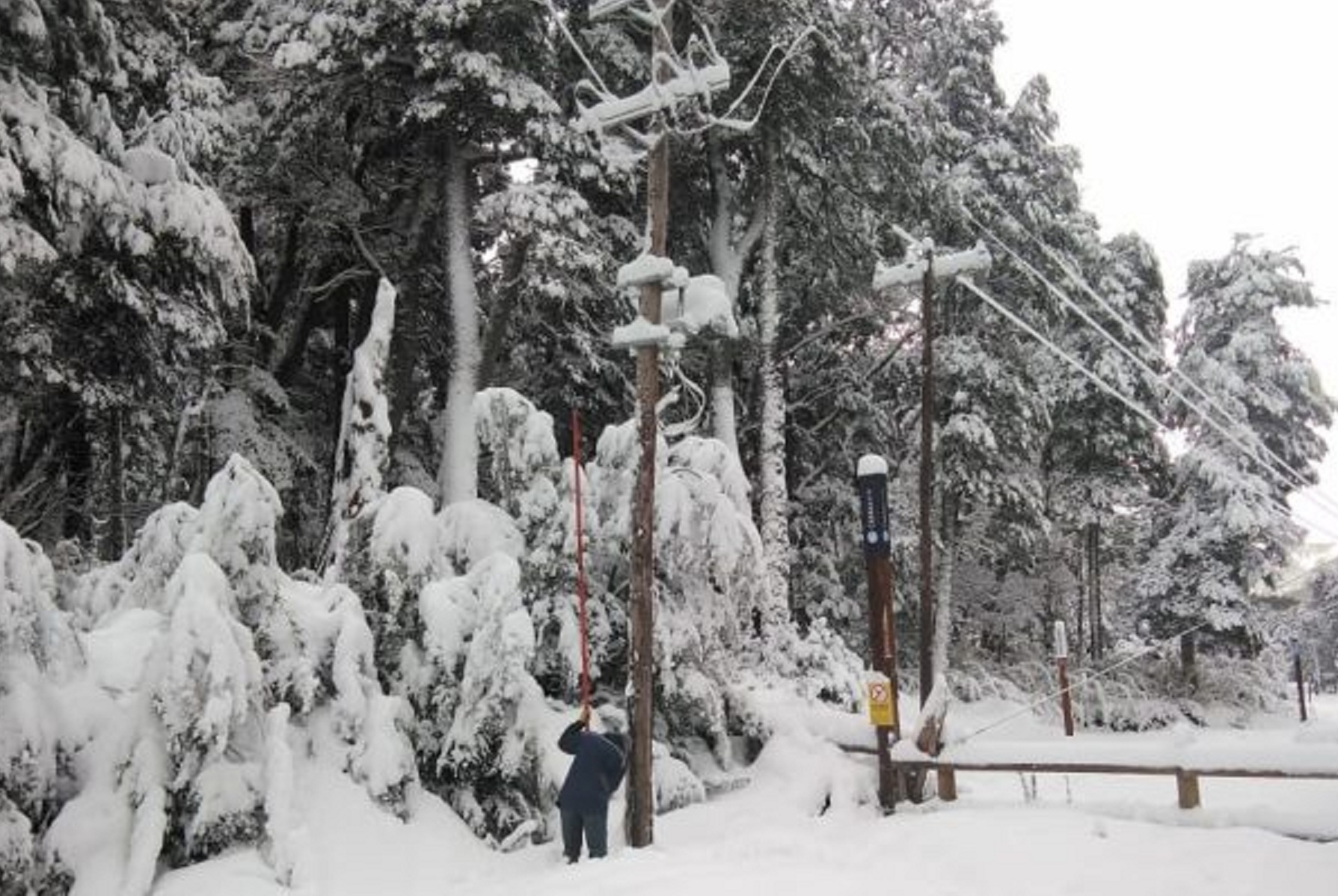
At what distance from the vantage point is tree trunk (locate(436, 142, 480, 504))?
17328 mm

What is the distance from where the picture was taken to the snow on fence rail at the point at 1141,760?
955cm

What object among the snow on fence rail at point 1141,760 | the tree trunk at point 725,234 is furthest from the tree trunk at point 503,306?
the snow on fence rail at point 1141,760

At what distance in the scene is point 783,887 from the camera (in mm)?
7141

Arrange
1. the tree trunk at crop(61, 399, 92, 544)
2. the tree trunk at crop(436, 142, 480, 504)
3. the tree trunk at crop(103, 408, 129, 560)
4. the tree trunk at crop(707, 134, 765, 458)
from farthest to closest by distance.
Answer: the tree trunk at crop(707, 134, 765, 458) < the tree trunk at crop(436, 142, 480, 504) < the tree trunk at crop(61, 399, 92, 544) < the tree trunk at crop(103, 408, 129, 560)

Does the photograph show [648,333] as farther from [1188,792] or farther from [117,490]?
[117,490]

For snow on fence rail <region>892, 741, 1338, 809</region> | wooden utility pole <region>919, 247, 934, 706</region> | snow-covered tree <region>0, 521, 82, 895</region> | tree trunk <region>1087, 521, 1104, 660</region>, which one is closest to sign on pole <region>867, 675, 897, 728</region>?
snow on fence rail <region>892, 741, 1338, 809</region>

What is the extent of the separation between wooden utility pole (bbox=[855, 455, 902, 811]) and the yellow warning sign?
80 mm

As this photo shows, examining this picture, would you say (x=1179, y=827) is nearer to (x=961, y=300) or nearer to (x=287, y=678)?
(x=287, y=678)

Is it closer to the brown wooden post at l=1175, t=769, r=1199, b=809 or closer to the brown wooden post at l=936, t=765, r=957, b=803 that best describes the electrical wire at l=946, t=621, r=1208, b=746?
the brown wooden post at l=936, t=765, r=957, b=803

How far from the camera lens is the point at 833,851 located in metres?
9.34

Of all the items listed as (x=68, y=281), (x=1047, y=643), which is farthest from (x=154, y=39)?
(x=1047, y=643)

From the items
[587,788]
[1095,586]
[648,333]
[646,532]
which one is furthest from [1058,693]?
[1095,586]

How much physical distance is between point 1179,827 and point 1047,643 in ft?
92.3

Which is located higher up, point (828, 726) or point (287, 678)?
point (287, 678)
